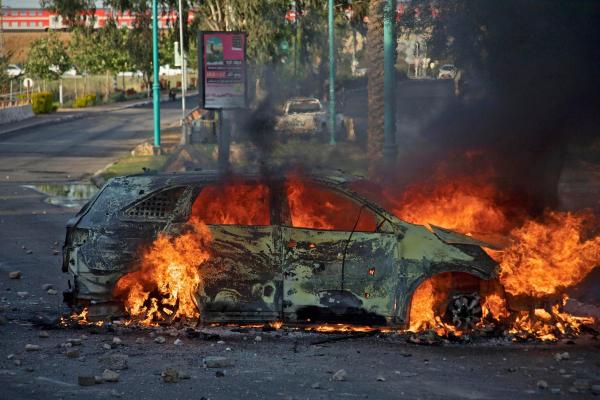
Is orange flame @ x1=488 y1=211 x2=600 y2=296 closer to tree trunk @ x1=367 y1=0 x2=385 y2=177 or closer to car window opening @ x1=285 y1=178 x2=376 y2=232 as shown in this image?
car window opening @ x1=285 y1=178 x2=376 y2=232

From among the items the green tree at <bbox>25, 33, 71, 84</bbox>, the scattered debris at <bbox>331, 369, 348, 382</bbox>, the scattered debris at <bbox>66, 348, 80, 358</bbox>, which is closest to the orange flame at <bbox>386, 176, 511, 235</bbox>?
the scattered debris at <bbox>331, 369, 348, 382</bbox>

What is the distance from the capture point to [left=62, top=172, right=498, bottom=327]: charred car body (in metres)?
9.59

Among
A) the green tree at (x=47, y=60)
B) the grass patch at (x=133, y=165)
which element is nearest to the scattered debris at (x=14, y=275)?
the grass patch at (x=133, y=165)

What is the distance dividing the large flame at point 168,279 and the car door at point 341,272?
814 millimetres

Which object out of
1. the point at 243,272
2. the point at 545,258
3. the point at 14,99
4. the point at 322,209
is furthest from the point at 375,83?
the point at 14,99

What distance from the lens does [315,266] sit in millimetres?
9672

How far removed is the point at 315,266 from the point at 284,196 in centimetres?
74

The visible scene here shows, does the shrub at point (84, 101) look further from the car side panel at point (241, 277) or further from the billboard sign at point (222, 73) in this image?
the car side panel at point (241, 277)

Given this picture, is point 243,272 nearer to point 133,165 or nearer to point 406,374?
point 406,374

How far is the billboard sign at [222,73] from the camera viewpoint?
26.4m

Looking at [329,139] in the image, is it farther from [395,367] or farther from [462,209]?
[395,367]

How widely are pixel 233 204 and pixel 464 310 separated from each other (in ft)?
7.62

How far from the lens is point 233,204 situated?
10.0 meters

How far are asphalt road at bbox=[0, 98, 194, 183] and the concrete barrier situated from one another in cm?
247
